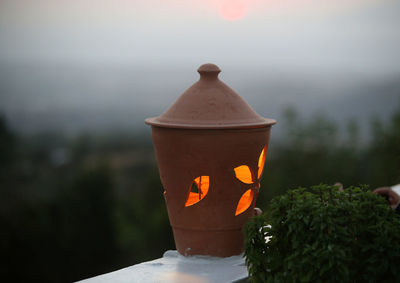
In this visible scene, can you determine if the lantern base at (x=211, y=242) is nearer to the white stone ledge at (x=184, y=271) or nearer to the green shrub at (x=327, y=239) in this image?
the white stone ledge at (x=184, y=271)

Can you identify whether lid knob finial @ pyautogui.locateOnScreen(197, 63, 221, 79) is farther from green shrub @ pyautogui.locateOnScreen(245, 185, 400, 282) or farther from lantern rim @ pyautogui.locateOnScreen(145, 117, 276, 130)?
green shrub @ pyautogui.locateOnScreen(245, 185, 400, 282)

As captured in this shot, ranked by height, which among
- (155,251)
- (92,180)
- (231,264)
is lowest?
(155,251)

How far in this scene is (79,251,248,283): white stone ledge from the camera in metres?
2.30

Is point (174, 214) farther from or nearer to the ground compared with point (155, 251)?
farther from the ground

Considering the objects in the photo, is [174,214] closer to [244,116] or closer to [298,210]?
[244,116]

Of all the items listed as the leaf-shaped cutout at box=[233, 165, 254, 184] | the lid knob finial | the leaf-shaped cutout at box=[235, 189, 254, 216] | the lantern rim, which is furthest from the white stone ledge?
the lid knob finial

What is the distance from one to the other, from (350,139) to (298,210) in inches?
681

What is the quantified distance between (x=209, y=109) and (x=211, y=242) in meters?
0.73

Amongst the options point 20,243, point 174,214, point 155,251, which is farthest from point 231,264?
point 155,251

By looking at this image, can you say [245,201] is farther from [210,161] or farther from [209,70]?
[209,70]

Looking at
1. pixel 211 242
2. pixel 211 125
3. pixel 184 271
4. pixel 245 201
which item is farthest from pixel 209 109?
pixel 184 271

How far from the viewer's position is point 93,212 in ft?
54.9

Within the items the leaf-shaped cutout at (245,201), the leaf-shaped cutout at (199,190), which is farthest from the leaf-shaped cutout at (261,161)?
the leaf-shaped cutout at (199,190)

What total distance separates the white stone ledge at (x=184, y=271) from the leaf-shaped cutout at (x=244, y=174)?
44 cm
